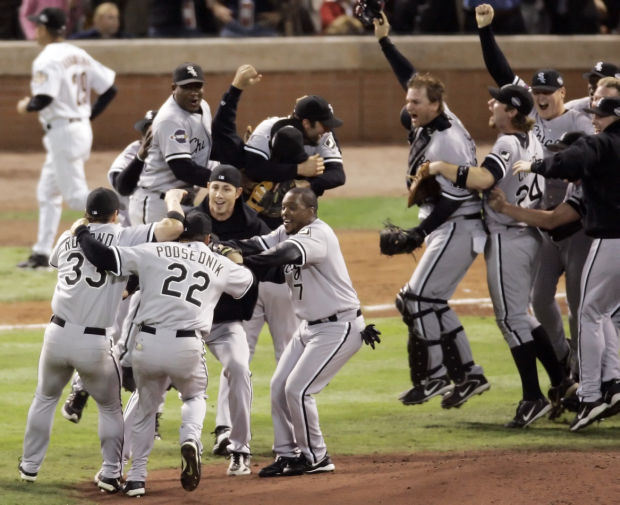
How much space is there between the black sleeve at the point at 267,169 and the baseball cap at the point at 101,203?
1406 mm

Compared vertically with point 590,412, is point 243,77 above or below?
above

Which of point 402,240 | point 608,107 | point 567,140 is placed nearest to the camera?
point 608,107

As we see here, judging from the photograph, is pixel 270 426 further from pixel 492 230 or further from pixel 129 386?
pixel 492 230

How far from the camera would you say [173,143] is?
8.55m

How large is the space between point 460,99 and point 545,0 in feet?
6.35

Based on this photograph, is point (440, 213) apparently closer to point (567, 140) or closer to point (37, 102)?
point (567, 140)

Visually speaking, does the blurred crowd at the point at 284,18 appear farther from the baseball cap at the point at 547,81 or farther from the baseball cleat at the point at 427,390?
the baseball cleat at the point at 427,390

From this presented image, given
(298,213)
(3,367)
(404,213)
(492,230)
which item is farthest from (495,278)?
(404,213)

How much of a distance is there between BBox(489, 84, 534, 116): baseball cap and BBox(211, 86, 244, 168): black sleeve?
64.2 inches

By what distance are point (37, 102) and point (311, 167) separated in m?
5.10

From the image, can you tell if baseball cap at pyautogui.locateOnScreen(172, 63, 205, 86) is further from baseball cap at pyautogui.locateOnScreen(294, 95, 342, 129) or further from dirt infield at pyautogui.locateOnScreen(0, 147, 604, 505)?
dirt infield at pyautogui.locateOnScreen(0, 147, 604, 505)

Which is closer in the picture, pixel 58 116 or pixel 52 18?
pixel 52 18

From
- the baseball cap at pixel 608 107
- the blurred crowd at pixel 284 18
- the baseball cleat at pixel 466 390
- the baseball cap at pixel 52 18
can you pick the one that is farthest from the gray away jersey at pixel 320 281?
the blurred crowd at pixel 284 18

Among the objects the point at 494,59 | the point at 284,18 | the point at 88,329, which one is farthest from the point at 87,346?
the point at 284,18
